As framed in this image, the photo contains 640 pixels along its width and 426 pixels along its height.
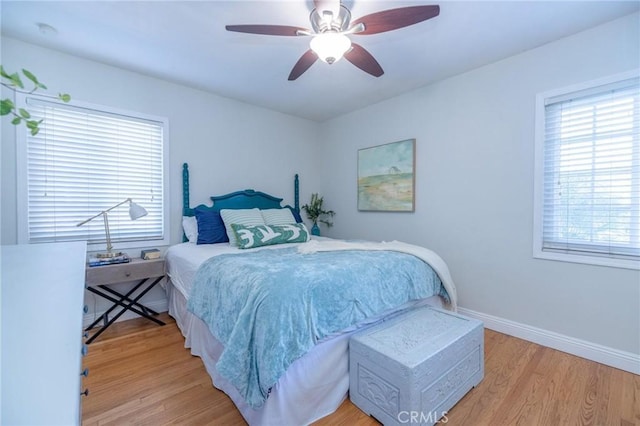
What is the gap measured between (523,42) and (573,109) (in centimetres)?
68

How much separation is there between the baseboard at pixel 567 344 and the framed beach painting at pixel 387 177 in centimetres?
142

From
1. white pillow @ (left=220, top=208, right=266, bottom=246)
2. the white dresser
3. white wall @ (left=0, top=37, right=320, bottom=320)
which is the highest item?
white wall @ (left=0, top=37, right=320, bottom=320)

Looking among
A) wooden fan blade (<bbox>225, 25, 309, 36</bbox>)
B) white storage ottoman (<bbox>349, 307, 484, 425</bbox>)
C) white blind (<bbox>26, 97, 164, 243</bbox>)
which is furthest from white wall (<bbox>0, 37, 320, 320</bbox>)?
white storage ottoman (<bbox>349, 307, 484, 425</bbox>)

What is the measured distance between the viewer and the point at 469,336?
173cm

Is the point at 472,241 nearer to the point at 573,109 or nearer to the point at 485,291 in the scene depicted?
the point at 485,291

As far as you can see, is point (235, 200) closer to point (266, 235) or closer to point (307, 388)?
point (266, 235)

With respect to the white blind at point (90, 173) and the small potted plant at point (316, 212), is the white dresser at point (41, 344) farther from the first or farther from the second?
the small potted plant at point (316, 212)

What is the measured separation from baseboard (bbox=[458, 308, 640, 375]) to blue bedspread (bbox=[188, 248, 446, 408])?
3.04 feet

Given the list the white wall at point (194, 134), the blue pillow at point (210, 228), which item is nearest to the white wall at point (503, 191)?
the white wall at point (194, 134)

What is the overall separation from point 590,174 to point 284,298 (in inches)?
99.4

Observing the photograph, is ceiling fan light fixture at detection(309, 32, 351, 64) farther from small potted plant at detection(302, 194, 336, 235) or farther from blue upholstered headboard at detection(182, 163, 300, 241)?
small potted plant at detection(302, 194, 336, 235)

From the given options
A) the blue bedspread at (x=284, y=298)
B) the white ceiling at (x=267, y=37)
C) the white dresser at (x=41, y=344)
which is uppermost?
the white ceiling at (x=267, y=37)

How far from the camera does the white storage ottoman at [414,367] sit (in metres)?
1.42

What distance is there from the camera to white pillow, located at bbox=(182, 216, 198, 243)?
305 cm
